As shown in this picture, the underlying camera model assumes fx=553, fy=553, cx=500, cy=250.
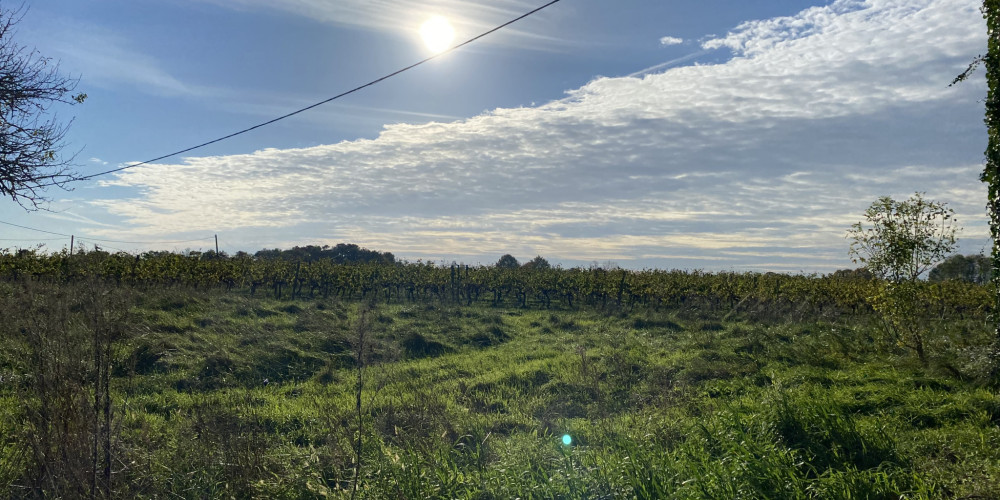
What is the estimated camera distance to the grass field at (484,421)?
4.34 metres

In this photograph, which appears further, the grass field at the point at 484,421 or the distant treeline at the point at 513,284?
the distant treeline at the point at 513,284

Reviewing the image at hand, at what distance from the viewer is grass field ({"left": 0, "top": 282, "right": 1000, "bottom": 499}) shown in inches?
171

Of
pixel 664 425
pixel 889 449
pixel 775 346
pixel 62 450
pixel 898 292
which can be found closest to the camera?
pixel 62 450

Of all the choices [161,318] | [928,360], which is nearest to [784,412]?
[928,360]

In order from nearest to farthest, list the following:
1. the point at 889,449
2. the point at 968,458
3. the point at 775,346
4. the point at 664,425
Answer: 1. the point at 968,458
2. the point at 889,449
3. the point at 664,425
4. the point at 775,346

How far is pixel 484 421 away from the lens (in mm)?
7426

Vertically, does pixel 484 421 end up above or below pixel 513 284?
below

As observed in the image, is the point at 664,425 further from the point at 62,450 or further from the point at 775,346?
the point at 775,346

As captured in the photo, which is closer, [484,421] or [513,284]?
[484,421]

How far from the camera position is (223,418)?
638 cm

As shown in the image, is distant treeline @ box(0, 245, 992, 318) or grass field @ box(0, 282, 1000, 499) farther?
distant treeline @ box(0, 245, 992, 318)

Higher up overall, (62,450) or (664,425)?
(62,450)

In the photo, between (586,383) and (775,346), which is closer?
(586,383)

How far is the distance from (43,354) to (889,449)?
723 cm
